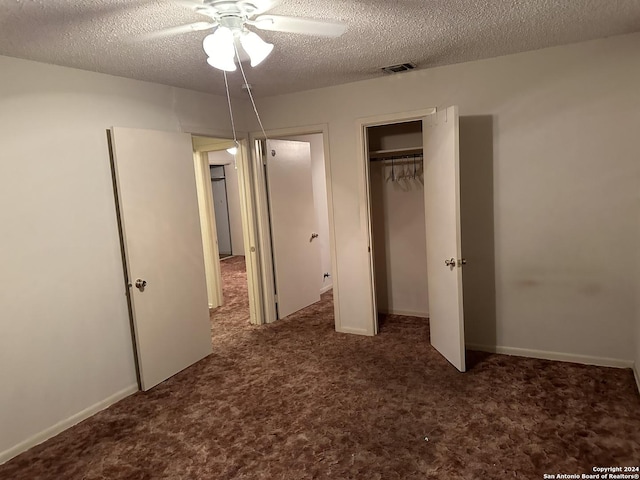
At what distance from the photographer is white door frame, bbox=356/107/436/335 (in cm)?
361

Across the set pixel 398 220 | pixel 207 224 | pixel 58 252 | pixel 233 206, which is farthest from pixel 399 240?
pixel 233 206

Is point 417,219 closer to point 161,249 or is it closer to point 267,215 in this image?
point 267,215

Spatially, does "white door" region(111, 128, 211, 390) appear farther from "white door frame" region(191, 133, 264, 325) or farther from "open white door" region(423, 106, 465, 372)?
"open white door" region(423, 106, 465, 372)

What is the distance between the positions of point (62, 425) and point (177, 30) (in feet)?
8.16

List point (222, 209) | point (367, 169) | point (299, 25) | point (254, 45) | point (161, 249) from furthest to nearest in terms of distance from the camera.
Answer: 1. point (222, 209)
2. point (367, 169)
3. point (161, 249)
4. point (299, 25)
5. point (254, 45)

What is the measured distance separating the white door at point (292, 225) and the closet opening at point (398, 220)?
2.88 feet

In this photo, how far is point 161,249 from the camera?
3334mm

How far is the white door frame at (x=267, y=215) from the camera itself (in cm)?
401

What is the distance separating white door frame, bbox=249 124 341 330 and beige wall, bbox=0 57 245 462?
127cm

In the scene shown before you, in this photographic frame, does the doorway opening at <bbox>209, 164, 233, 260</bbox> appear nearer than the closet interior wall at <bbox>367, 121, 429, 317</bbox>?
No

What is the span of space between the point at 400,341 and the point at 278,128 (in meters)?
2.30

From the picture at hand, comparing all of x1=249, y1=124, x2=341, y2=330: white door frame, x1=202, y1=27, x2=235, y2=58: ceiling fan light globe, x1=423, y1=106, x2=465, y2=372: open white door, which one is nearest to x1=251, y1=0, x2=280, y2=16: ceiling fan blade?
x1=202, y1=27, x2=235, y2=58: ceiling fan light globe

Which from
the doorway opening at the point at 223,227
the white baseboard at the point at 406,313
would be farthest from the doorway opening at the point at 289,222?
the white baseboard at the point at 406,313

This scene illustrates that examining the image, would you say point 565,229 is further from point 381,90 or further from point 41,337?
point 41,337
